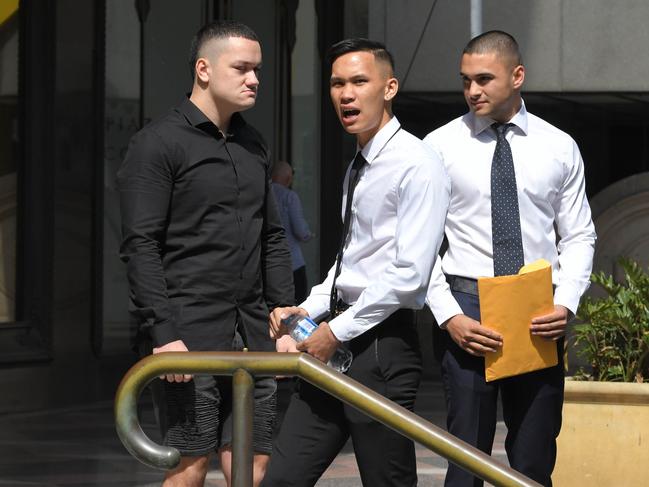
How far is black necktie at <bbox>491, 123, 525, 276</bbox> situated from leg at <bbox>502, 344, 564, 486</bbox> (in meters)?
0.37

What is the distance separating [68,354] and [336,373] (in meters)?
7.69

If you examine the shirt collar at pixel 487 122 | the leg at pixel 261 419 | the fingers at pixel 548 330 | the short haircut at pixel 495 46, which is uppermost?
the short haircut at pixel 495 46

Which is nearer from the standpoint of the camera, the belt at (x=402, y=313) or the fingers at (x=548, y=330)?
the belt at (x=402, y=313)

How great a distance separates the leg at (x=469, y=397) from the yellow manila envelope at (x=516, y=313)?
53mm

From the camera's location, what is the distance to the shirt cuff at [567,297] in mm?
5203

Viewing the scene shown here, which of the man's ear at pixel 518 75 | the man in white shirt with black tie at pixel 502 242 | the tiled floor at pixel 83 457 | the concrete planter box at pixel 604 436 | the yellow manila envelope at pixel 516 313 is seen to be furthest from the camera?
the tiled floor at pixel 83 457

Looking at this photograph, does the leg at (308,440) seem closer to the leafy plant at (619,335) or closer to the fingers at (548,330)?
the fingers at (548,330)

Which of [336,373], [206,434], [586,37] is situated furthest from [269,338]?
[586,37]

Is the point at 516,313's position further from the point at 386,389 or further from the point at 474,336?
the point at 386,389

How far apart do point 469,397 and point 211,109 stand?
127cm

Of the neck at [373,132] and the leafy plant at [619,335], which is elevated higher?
the neck at [373,132]

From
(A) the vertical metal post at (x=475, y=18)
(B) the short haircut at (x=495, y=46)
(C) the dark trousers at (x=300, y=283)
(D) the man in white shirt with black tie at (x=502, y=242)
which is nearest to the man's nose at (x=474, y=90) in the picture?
(D) the man in white shirt with black tie at (x=502, y=242)

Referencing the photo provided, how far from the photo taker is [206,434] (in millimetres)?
4875

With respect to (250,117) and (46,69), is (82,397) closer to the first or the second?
(46,69)
